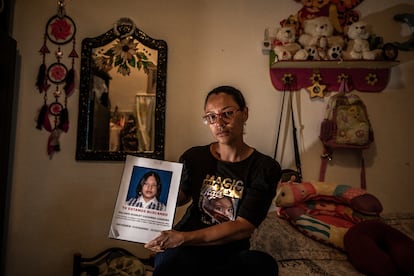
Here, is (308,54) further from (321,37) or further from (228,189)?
(228,189)

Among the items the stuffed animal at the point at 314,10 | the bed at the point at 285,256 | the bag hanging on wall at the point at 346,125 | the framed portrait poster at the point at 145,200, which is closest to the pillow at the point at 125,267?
the bed at the point at 285,256

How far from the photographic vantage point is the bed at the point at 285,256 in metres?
1.07

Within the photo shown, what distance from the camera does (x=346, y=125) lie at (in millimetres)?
1507

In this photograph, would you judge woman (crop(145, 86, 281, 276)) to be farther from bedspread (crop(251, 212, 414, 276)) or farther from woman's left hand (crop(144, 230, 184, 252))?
bedspread (crop(251, 212, 414, 276))

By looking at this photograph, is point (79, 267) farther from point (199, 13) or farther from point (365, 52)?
point (365, 52)

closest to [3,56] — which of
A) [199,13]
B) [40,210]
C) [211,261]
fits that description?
[40,210]

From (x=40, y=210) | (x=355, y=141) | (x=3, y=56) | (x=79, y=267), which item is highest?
(x=3, y=56)

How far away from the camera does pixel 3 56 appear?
4.39ft

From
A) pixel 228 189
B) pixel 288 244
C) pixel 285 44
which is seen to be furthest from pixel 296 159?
pixel 228 189

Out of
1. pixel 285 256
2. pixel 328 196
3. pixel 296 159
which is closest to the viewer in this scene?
pixel 285 256

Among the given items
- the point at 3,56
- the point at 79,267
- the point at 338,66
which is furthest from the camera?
the point at 338,66

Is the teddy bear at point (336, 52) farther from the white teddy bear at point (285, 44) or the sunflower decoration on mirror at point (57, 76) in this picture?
the sunflower decoration on mirror at point (57, 76)

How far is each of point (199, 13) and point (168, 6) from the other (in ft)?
0.62

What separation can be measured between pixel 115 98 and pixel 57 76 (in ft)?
1.18
